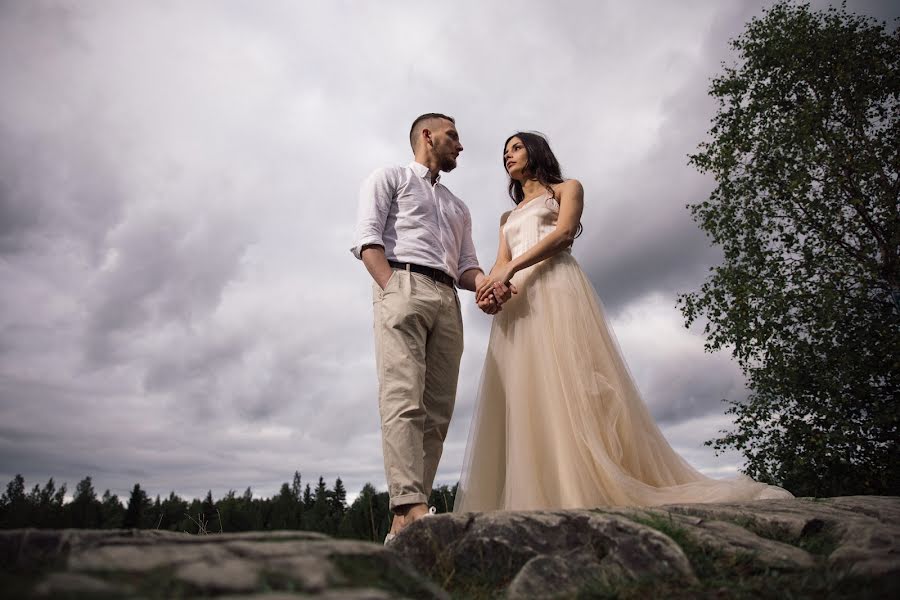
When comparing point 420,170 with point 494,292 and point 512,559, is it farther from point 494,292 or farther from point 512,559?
point 512,559

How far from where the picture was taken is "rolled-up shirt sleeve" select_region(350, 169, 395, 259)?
501 centimetres

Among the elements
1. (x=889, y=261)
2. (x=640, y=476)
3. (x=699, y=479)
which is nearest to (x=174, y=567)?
(x=640, y=476)

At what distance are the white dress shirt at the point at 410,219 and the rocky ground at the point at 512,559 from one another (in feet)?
8.28

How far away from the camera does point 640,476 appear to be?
4.86 meters

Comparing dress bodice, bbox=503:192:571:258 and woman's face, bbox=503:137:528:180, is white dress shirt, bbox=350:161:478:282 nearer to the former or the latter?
dress bodice, bbox=503:192:571:258

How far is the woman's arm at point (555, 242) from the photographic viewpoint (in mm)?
5355

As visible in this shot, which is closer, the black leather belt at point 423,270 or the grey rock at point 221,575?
the grey rock at point 221,575

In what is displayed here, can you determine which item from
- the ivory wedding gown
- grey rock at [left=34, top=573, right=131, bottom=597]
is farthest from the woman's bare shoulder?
grey rock at [left=34, top=573, right=131, bottom=597]

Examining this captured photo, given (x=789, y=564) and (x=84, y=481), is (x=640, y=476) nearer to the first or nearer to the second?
(x=789, y=564)

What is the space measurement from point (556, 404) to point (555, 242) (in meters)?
1.44

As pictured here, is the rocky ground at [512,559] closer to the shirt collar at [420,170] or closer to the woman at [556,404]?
the woman at [556,404]

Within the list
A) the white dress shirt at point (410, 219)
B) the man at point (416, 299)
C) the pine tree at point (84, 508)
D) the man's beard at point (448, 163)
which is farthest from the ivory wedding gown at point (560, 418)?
the pine tree at point (84, 508)

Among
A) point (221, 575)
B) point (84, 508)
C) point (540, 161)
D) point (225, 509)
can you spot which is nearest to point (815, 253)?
point (540, 161)

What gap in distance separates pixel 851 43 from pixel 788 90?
1.48 meters
